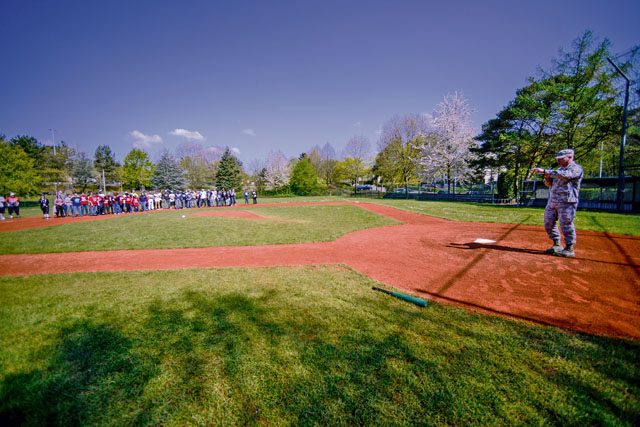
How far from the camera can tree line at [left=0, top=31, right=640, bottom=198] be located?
23.8 metres

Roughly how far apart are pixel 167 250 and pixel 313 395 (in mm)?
8883

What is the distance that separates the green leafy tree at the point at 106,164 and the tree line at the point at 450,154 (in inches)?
9.0

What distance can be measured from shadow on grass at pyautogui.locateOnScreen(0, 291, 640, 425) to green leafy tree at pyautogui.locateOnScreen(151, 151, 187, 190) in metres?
62.4

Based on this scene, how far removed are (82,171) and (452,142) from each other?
7911 cm

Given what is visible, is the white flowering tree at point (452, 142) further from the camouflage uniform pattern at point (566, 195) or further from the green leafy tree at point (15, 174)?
the green leafy tree at point (15, 174)

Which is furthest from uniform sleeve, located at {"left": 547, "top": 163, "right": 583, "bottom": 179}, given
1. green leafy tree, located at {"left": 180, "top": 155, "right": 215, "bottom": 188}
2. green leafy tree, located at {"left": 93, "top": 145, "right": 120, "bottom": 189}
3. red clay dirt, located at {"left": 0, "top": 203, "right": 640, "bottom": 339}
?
green leafy tree, located at {"left": 93, "top": 145, "right": 120, "bottom": 189}

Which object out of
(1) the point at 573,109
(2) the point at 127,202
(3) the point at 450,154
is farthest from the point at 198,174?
(1) the point at 573,109

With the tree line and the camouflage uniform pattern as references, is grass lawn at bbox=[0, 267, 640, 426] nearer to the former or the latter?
the camouflage uniform pattern

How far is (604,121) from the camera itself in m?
23.4

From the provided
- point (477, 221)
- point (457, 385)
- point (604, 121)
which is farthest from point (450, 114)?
point (457, 385)

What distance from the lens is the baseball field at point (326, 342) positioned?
2.57 meters

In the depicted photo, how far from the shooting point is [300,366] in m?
3.14

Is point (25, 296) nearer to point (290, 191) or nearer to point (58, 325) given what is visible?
point (58, 325)

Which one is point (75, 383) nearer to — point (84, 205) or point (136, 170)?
point (84, 205)
